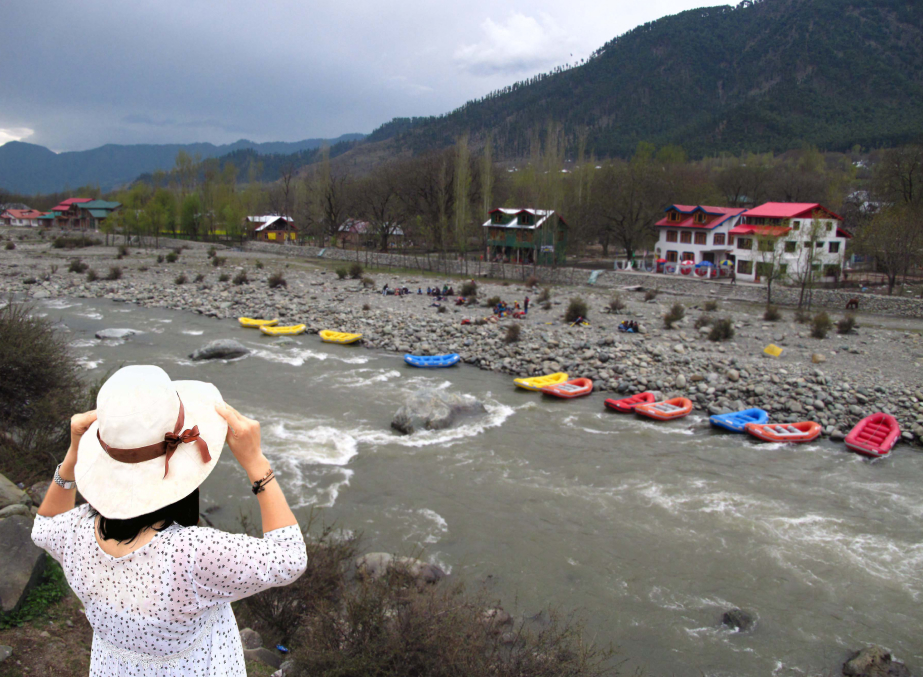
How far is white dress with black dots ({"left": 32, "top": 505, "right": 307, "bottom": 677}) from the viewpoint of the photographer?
1.95 meters

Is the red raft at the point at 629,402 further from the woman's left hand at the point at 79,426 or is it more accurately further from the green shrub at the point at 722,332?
the woman's left hand at the point at 79,426

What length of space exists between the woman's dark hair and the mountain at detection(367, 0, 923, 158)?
114 meters

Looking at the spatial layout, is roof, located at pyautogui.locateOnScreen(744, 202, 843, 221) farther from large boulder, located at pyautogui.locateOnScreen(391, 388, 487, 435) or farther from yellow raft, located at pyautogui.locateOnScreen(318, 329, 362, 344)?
large boulder, located at pyautogui.locateOnScreen(391, 388, 487, 435)

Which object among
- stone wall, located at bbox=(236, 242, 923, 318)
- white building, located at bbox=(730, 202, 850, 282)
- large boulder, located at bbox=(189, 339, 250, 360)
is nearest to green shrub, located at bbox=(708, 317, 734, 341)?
white building, located at bbox=(730, 202, 850, 282)

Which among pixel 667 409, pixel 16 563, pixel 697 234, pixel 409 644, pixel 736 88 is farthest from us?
pixel 736 88

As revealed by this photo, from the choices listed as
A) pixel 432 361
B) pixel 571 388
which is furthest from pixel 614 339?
pixel 432 361

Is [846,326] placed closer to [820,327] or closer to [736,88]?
[820,327]

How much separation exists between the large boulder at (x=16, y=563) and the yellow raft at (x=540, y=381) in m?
13.6

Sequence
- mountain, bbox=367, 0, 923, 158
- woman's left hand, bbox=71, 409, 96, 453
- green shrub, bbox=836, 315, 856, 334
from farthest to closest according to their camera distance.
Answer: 1. mountain, bbox=367, 0, 923, 158
2. green shrub, bbox=836, 315, 856, 334
3. woman's left hand, bbox=71, 409, 96, 453

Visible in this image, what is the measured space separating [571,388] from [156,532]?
16.2m

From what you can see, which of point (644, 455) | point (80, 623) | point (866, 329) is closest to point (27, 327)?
point (80, 623)

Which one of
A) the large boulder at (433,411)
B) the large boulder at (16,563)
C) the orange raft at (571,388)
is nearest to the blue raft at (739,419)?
the orange raft at (571,388)

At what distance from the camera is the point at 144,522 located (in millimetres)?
1986

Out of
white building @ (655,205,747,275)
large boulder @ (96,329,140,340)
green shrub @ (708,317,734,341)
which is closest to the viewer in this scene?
large boulder @ (96,329,140,340)
